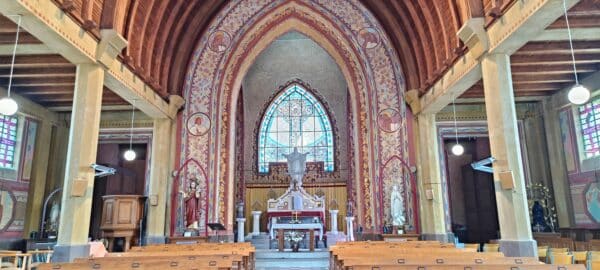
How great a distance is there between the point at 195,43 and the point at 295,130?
8.02 m

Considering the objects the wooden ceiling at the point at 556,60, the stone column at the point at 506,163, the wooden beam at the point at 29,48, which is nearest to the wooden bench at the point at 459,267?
the stone column at the point at 506,163

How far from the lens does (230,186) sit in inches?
521

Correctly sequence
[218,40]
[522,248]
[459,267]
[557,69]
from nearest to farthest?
[459,267]
[522,248]
[557,69]
[218,40]

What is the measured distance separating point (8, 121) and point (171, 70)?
4656 millimetres

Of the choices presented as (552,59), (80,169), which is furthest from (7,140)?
(552,59)

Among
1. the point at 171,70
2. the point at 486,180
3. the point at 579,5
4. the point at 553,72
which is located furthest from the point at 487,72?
the point at 171,70

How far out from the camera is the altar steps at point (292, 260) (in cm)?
936

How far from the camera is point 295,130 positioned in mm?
20219

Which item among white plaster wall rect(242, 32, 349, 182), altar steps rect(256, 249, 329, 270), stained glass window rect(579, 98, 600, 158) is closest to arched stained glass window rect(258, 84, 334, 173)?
white plaster wall rect(242, 32, 349, 182)

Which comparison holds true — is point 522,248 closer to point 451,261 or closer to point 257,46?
point 451,261

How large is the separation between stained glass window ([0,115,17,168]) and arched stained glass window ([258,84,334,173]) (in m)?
10.1

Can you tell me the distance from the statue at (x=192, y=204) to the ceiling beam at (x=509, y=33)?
7.43m

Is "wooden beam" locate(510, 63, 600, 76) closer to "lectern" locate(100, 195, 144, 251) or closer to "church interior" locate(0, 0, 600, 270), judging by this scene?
"church interior" locate(0, 0, 600, 270)

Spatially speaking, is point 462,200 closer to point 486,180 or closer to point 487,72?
point 486,180
